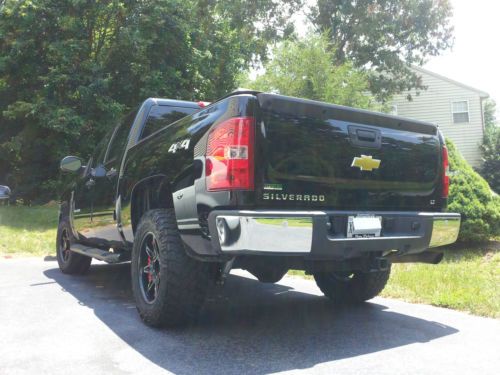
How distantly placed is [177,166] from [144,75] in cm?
1146

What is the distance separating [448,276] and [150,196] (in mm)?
3543

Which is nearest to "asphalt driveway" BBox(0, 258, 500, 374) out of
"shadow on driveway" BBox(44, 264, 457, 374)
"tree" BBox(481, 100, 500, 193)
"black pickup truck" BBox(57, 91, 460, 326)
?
"shadow on driveway" BBox(44, 264, 457, 374)

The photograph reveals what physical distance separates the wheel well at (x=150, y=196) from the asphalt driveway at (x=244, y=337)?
90 centimetres

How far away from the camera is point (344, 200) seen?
11.0 feet

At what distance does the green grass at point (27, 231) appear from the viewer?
8.63 meters

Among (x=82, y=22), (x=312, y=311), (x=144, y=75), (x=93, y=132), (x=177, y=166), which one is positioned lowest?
(x=312, y=311)

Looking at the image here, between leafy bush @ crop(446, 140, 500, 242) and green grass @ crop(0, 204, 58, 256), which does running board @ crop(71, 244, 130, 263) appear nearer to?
green grass @ crop(0, 204, 58, 256)

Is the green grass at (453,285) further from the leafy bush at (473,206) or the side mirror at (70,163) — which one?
the side mirror at (70,163)

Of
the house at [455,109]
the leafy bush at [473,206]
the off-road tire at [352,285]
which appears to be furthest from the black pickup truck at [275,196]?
the house at [455,109]

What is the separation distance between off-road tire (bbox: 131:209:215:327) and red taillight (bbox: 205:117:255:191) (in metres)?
0.64

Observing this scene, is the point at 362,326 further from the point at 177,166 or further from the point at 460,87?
the point at 460,87

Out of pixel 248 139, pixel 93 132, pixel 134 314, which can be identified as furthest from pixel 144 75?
pixel 248 139

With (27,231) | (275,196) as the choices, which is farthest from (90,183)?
(27,231)

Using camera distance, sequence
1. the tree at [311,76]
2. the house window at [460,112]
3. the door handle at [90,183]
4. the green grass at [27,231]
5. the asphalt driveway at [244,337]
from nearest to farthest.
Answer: the asphalt driveway at [244,337] → the door handle at [90,183] → the green grass at [27,231] → the tree at [311,76] → the house window at [460,112]
